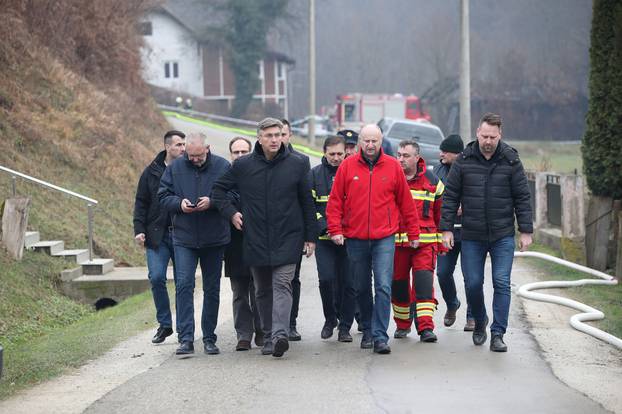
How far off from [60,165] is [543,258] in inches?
381

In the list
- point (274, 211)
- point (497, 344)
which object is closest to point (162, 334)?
point (274, 211)

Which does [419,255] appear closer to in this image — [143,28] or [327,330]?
[327,330]

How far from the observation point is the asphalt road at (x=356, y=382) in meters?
7.75

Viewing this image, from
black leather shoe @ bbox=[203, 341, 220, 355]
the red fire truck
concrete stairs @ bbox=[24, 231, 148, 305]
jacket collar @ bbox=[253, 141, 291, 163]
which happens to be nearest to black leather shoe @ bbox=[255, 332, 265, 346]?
black leather shoe @ bbox=[203, 341, 220, 355]

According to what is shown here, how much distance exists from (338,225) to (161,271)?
196 centimetres

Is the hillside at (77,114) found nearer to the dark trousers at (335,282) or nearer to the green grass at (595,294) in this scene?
the green grass at (595,294)

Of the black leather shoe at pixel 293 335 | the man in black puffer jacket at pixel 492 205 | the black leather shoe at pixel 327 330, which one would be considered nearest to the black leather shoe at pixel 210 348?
the black leather shoe at pixel 293 335

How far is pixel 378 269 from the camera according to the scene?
9789 millimetres

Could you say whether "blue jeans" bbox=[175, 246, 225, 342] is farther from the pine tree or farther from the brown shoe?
the pine tree

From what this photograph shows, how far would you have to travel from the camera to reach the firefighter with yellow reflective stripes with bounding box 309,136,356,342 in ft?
34.3

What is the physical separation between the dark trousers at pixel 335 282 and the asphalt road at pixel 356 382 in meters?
0.27

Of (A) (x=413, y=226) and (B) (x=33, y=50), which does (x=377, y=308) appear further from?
(B) (x=33, y=50)

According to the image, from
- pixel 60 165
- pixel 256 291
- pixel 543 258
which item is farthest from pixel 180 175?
pixel 60 165

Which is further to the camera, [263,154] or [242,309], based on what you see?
[242,309]
